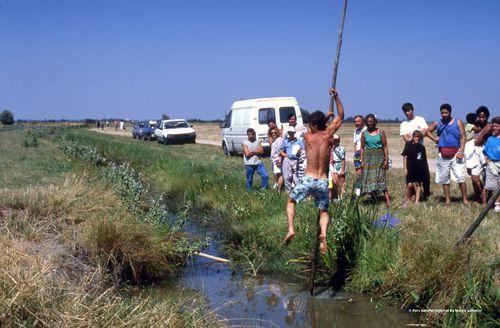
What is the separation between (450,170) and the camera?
11242 mm

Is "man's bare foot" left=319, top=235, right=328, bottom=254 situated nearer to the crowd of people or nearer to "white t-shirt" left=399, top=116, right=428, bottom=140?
the crowd of people

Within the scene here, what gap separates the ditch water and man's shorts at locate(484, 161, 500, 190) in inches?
146

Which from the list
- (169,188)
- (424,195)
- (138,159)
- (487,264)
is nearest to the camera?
(487,264)

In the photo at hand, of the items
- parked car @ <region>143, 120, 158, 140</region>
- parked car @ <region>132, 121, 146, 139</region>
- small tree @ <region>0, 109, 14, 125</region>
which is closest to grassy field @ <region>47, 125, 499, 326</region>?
parked car @ <region>143, 120, 158, 140</region>

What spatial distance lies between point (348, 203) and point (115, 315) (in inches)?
168

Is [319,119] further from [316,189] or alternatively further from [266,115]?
[266,115]

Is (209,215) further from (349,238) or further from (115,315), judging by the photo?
(115,315)

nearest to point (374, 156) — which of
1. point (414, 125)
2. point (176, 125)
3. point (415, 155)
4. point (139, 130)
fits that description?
point (415, 155)

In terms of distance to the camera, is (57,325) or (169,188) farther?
(169,188)

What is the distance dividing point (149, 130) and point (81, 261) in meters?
39.3

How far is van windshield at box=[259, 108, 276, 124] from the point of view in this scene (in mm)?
24109

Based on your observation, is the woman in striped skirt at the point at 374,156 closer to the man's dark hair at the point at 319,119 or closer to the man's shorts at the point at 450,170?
the man's shorts at the point at 450,170

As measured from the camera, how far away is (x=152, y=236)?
29.9 feet

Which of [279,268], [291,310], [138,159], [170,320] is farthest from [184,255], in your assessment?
[138,159]
